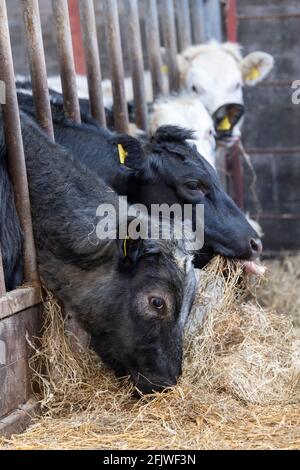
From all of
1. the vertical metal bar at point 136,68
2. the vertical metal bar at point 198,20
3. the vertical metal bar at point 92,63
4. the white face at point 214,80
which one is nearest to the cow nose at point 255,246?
the vertical metal bar at point 92,63

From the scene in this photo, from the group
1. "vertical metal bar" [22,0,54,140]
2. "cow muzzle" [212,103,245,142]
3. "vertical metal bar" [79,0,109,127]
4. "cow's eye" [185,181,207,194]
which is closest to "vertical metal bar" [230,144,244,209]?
"cow muzzle" [212,103,245,142]

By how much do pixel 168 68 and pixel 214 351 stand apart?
3721mm

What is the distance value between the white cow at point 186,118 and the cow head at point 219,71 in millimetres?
805

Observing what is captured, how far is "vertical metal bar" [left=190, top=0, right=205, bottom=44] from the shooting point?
840 centimetres

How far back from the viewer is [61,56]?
5102mm

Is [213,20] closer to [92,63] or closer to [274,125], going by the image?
[274,125]

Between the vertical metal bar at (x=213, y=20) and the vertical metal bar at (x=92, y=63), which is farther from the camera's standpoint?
the vertical metal bar at (x=213, y=20)

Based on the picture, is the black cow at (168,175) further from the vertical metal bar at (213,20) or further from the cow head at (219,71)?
the vertical metal bar at (213,20)

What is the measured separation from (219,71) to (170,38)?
0.61 metres

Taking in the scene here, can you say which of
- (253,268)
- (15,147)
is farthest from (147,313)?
(253,268)

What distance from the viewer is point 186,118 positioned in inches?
255

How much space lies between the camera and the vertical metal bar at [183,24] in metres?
7.90

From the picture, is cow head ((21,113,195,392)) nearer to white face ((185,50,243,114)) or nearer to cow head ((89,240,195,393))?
cow head ((89,240,195,393))

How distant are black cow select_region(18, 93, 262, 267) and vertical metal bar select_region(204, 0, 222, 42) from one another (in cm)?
389
